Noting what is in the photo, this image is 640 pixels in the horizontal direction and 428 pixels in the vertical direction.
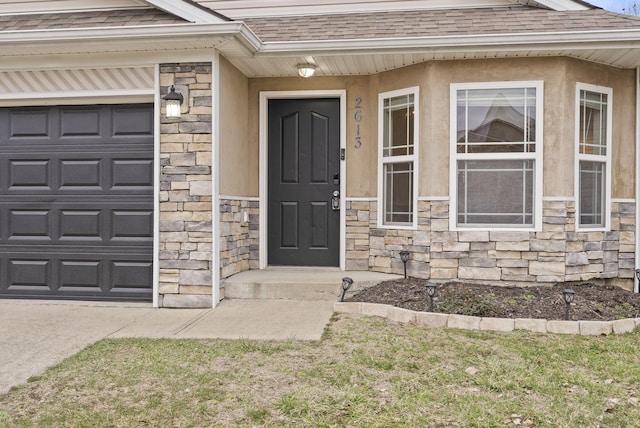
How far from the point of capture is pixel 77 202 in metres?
5.29

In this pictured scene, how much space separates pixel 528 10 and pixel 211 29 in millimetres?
3467

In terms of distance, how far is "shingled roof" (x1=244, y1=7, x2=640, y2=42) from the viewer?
5066mm

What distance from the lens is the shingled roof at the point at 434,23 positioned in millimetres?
5066

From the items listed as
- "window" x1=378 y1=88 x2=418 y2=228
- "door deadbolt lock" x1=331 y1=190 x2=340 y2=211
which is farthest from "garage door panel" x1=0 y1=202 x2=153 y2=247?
"window" x1=378 y1=88 x2=418 y2=228

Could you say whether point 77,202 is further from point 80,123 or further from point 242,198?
point 242,198

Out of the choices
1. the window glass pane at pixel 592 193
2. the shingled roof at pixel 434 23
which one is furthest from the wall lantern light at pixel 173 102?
the window glass pane at pixel 592 193

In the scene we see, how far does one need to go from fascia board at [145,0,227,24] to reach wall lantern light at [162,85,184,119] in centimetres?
Result: 68

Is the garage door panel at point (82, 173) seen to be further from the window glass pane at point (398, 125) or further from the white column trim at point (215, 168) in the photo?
the window glass pane at point (398, 125)

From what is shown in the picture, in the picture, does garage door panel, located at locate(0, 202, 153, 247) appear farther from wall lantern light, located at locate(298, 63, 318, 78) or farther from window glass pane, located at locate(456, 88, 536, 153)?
window glass pane, located at locate(456, 88, 536, 153)

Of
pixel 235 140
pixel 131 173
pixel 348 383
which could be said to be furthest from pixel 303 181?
pixel 348 383

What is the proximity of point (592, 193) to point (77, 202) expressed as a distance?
5435 mm

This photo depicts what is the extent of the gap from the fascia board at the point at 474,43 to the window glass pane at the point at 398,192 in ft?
4.18

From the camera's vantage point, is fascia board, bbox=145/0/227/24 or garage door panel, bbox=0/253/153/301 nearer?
fascia board, bbox=145/0/227/24

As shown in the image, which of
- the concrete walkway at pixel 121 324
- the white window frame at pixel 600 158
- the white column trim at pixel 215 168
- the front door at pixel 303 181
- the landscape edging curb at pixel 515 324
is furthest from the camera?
the front door at pixel 303 181
